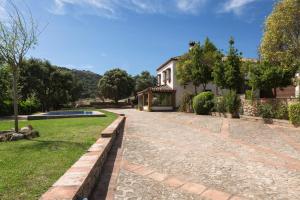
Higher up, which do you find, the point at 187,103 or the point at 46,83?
the point at 46,83

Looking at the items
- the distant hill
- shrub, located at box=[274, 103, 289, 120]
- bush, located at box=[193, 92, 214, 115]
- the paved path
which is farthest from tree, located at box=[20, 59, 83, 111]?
the paved path

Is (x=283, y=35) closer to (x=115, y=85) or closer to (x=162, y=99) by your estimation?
(x=162, y=99)

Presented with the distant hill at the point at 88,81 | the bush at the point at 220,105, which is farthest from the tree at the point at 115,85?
the bush at the point at 220,105

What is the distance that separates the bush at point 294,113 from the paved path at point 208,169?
12.3 ft

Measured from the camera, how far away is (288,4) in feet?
45.9

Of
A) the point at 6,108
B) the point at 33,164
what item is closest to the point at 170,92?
the point at 6,108

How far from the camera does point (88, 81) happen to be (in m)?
81.8

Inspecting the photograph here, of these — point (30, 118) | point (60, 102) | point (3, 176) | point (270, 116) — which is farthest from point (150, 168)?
point (60, 102)

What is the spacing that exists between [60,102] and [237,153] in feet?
145

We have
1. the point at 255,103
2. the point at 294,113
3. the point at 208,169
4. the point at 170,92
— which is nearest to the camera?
the point at 208,169

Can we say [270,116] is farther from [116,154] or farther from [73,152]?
[73,152]

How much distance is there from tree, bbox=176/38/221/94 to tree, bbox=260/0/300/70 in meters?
9.90

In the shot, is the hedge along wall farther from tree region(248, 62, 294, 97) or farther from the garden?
tree region(248, 62, 294, 97)

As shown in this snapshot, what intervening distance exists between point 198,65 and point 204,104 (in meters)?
5.28
